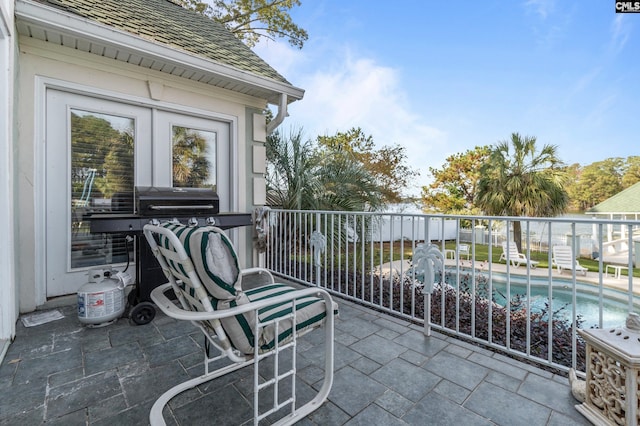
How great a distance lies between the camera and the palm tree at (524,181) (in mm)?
10344

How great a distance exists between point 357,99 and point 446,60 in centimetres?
441

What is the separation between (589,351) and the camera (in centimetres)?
149

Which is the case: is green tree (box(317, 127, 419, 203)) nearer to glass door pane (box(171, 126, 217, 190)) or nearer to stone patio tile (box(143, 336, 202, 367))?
glass door pane (box(171, 126, 217, 190))

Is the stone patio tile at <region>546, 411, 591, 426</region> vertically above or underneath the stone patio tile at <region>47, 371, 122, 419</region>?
underneath

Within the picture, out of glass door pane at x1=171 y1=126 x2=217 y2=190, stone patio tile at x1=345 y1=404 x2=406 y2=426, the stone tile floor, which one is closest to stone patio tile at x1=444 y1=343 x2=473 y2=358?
the stone tile floor

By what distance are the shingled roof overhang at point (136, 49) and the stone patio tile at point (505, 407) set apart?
151 inches

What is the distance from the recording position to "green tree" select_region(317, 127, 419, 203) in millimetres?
11391

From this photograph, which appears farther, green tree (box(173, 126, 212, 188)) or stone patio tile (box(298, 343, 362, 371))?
green tree (box(173, 126, 212, 188))

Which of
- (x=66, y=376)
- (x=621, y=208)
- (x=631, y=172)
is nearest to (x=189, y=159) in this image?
(x=66, y=376)

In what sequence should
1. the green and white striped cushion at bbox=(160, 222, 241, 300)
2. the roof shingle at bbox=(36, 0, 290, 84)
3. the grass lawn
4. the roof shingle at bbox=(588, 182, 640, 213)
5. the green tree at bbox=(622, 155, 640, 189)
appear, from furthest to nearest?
the green tree at bbox=(622, 155, 640, 189) → the roof shingle at bbox=(588, 182, 640, 213) → the grass lawn → the roof shingle at bbox=(36, 0, 290, 84) → the green and white striped cushion at bbox=(160, 222, 241, 300)

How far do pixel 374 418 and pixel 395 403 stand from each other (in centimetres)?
18

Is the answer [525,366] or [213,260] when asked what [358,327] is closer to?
[525,366]

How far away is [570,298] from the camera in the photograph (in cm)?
641

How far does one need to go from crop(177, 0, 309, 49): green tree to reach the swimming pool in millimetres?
8237
